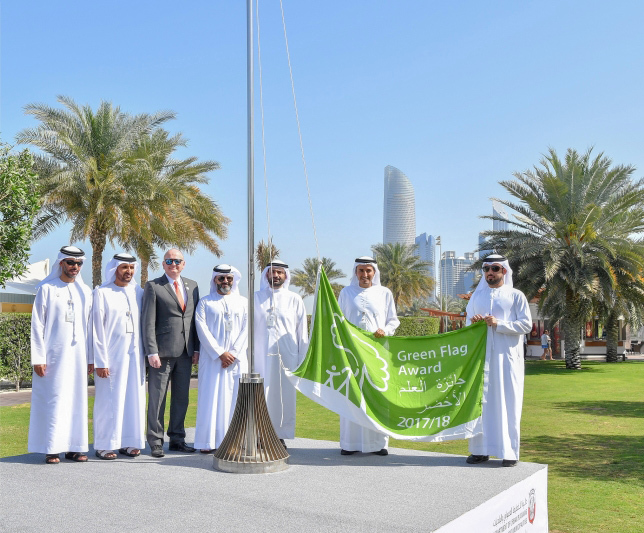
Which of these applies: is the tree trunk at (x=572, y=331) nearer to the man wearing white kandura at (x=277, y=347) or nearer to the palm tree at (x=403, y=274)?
the man wearing white kandura at (x=277, y=347)

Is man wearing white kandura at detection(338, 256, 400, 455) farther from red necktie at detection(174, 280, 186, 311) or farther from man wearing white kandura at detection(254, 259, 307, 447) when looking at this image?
red necktie at detection(174, 280, 186, 311)

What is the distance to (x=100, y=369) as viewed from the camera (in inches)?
256

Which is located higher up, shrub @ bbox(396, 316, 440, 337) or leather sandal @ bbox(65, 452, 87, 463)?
shrub @ bbox(396, 316, 440, 337)

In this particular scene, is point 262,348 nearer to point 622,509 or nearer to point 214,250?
point 622,509

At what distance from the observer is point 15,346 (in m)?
19.7

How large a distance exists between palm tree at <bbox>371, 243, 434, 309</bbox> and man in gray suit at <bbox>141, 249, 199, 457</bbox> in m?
40.5

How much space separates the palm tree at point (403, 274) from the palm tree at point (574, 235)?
2145 cm

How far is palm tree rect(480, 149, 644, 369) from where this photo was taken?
79.8ft

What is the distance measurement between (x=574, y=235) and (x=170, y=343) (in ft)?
69.3

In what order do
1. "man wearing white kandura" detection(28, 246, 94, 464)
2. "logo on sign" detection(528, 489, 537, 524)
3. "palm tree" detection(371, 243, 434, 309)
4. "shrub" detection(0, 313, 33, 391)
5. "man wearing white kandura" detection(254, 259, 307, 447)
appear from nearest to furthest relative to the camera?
1. "logo on sign" detection(528, 489, 537, 524)
2. "man wearing white kandura" detection(28, 246, 94, 464)
3. "man wearing white kandura" detection(254, 259, 307, 447)
4. "shrub" detection(0, 313, 33, 391)
5. "palm tree" detection(371, 243, 434, 309)

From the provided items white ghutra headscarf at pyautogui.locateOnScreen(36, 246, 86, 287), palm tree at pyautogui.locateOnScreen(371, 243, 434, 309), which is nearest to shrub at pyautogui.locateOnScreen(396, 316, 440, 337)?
palm tree at pyautogui.locateOnScreen(371, 243, 434, 309)

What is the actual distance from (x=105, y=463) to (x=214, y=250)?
20323mm

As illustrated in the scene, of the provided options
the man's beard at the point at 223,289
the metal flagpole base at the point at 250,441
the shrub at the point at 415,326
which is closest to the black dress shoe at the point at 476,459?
the metal flagpole base at the point at 250,441

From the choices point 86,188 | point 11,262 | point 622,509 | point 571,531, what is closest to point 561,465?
point 622,509
